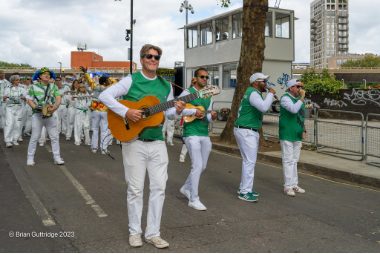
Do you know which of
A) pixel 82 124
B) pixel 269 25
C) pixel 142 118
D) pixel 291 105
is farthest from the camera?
pixel 269 25

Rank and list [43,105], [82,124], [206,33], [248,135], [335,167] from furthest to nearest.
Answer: [206,33] < [82,124] < [43,105] < [335,167] < [248,135]

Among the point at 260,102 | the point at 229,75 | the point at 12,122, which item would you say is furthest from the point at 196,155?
the point at 229,75

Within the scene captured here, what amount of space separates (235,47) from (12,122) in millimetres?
13394

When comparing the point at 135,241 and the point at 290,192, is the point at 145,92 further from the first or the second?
the point at 290,192

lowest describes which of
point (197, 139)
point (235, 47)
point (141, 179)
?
point (141, 179)

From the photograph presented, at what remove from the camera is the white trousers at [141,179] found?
4.78 m

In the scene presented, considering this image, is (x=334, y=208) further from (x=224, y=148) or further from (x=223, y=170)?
(x=224, y=148)

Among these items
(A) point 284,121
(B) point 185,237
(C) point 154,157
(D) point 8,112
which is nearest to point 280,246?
(B) point 185,237

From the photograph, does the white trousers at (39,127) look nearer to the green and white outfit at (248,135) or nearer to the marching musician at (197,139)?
the marching musician at (197,139)

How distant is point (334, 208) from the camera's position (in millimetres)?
6645

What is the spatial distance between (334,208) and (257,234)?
194 centimetres

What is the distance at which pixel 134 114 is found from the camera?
15.0 ft

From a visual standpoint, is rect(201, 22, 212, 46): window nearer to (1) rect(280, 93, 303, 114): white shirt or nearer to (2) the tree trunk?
(2) the tree trunk

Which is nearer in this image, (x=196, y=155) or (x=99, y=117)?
(x=196, y=155)
